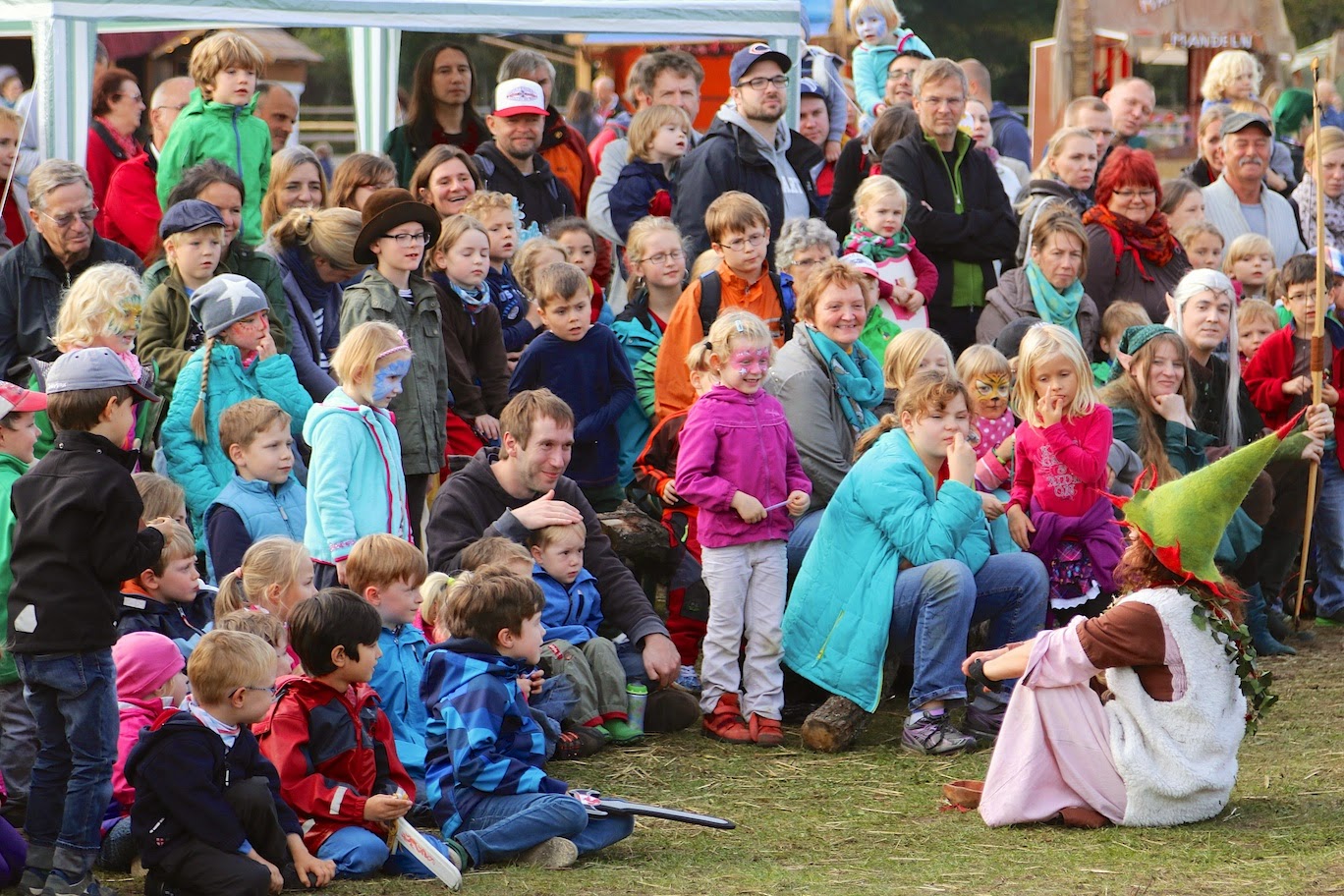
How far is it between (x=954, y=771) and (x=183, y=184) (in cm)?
445

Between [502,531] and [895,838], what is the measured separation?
2.04m

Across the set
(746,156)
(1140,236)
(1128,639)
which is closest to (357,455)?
(1128,639)

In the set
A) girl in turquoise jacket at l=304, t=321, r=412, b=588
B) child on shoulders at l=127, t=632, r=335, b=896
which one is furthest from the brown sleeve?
girl in turquoise jacket at l=304, t=321, r=412, b=588

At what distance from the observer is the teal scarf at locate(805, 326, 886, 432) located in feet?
26.1

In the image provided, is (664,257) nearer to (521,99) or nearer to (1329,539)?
(521,99)

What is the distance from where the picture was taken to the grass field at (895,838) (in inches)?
203

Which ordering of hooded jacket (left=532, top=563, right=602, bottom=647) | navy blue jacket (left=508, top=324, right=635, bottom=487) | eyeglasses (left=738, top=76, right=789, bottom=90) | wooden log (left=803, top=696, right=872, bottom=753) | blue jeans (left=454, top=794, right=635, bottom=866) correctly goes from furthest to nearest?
1. eyeglasses (left=738, top=76, right=789, bottom=90)
2. navy blue jacket (left=508, top=324, right=635, bottom=487)
3. wooden log (left=803, top=696, right=872, bottom=753)
4. hooded jacket (left=532, top=563, right=602, bottom=647)
5. blue jeans (left=454, top=794, right=635, bottom=866)

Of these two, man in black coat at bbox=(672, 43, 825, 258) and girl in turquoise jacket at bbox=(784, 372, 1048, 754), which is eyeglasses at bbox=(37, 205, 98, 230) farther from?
girl in turquoise jacket at bbox=(784, 372, 1048, 754)

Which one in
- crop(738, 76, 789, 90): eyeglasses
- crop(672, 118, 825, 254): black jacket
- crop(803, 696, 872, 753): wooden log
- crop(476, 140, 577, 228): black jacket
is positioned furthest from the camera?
crop(476, 140, 577, 228): black jacket

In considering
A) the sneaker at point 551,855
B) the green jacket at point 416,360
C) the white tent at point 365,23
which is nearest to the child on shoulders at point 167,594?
the sneaker at point 551,855

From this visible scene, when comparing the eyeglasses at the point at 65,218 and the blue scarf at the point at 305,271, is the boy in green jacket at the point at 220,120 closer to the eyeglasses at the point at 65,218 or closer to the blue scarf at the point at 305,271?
the blue scarf at the point at 305,271

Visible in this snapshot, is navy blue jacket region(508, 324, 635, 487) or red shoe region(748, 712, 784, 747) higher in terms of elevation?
navy blue jacket region(508, 324, 635, 487)

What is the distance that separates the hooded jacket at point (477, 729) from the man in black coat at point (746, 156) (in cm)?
447

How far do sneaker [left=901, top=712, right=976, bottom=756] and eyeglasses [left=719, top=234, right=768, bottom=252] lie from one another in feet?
8.46
